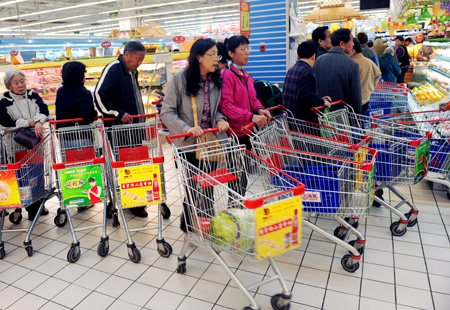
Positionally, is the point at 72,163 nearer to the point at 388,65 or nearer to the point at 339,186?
the point at 339,186

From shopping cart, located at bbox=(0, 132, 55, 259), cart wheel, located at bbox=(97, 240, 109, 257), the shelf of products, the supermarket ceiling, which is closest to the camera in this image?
shopping cart, located at bbox=(0, 132, 55, 259)

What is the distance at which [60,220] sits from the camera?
156 inches

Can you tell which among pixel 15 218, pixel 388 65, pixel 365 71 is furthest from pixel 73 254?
pixel 388 65

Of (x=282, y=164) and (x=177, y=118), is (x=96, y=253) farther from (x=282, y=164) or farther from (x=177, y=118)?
(x=282, y=164)

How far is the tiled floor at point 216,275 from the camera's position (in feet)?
8.64

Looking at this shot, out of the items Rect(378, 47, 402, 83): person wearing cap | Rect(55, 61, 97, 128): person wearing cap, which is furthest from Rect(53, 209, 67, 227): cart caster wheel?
Rect(378, 47, 402, 83): person wearing cap

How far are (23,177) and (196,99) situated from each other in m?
1.77

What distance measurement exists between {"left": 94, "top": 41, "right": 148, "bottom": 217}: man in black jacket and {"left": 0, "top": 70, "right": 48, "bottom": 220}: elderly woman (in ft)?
Answer: 2.32

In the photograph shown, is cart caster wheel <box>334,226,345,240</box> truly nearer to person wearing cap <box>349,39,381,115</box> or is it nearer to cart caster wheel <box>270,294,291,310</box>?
cart caster wheel <box>270,294,291,310</box>

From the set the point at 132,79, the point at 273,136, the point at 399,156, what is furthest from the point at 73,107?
the point at 399,156

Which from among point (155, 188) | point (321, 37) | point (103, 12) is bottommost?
point (155, 188)

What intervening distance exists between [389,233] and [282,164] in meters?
1.36

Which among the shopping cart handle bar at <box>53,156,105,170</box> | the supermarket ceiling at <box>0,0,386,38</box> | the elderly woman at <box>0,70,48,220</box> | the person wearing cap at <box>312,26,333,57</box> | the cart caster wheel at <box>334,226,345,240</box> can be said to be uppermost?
the supermarket ceiling at <box>0,0,386,38</box>

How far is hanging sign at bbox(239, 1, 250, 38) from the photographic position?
21.4ft
